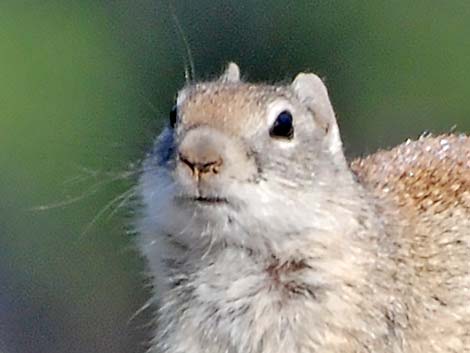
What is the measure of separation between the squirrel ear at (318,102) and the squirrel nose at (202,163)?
36 centimetres

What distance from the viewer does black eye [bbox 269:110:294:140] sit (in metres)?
3.14

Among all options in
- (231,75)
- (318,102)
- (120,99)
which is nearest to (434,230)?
(318,102)

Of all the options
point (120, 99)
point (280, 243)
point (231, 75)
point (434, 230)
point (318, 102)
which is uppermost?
point (120, 99)

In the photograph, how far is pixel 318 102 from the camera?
3.27m

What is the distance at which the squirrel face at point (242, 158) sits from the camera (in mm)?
2973

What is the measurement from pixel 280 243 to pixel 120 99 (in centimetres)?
378

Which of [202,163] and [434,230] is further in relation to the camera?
[434,230]

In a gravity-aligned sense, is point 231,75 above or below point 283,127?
above

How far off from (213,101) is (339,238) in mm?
328

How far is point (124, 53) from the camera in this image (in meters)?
7.10

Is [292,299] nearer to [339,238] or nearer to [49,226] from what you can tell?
[339,238]

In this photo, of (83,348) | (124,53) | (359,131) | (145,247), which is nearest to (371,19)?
(359,131)

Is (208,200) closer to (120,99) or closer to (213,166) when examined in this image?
(213,166)

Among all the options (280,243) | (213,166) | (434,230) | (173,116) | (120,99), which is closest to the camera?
(213,166)
